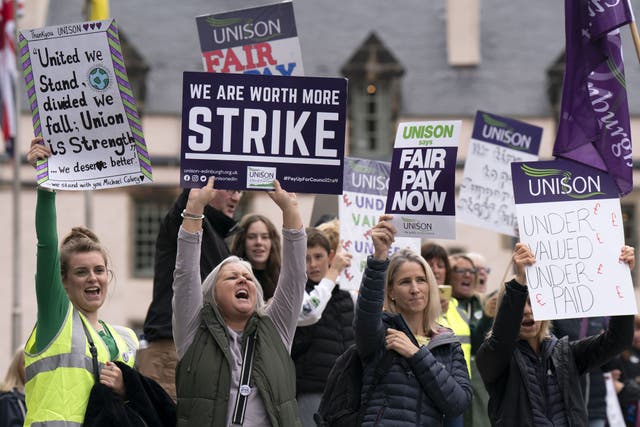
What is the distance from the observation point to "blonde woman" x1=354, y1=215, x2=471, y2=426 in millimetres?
7273

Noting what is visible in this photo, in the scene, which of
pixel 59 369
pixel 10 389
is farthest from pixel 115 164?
pixel 10 389

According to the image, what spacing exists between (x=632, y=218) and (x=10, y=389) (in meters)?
31.7

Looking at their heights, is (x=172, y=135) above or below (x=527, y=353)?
above

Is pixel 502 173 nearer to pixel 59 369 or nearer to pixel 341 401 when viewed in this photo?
pixel 341 401

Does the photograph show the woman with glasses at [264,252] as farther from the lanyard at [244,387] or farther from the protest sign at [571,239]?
the lanyard at [244,387]

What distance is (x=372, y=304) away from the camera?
7.27 metres

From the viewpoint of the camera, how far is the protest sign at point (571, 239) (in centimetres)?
759

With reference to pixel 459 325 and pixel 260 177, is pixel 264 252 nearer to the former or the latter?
pixel 459 325

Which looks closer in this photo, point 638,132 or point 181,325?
point 181,325

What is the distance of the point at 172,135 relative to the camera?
125 feet

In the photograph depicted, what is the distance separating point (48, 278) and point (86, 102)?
4.11 ft

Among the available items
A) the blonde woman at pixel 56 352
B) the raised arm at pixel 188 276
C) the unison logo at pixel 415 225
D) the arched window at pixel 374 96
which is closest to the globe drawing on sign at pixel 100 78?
the raised arm at pixel 188 276

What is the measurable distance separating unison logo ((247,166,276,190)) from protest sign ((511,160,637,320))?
1.32 meters

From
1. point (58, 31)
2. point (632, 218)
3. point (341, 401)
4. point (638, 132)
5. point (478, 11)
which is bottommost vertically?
point (341, 401)
